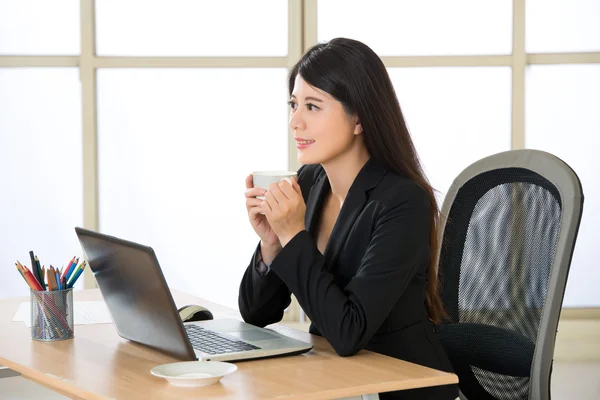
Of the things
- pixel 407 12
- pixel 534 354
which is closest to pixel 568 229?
pixel 534 354

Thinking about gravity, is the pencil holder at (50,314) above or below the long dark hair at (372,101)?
below

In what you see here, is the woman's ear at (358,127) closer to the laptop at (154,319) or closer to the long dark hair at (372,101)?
the long dark hair at (372,101)

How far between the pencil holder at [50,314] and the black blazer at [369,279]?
408 millimetres

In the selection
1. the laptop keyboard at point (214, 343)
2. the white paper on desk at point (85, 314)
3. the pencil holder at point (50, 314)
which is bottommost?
the white paper on desk at point (85, 314)

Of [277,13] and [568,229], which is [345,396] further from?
[277,13]

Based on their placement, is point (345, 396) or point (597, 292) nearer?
point (345, 396)

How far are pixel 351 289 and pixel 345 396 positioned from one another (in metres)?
0.33

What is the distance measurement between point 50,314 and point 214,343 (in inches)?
14.2

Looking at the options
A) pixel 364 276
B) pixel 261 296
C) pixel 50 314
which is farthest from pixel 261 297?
pixel 50 314

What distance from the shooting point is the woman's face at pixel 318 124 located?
6.51ft

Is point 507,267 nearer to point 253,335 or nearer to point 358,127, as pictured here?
point 358,127

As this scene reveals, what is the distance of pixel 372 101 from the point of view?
1983 mm

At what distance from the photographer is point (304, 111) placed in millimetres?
1998

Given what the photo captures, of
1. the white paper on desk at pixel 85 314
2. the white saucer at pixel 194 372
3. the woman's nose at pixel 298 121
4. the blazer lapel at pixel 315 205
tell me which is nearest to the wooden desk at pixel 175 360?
the white saucer at pixel 194 372
